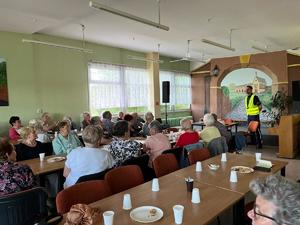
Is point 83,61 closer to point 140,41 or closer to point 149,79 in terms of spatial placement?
point 140,41

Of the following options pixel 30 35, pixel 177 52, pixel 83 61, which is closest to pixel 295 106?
pixel 177 52

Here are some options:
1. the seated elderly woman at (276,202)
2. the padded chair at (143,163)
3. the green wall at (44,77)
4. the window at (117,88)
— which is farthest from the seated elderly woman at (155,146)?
the window at (117,88)

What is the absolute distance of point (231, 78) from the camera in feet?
38.0

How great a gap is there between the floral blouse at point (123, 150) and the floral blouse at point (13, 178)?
3.83ft

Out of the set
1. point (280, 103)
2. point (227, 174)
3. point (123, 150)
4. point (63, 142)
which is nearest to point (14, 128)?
point (63, 142)

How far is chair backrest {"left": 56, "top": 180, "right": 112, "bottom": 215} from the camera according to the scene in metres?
1.90

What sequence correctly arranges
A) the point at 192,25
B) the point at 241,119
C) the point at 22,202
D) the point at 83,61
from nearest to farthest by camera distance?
the point at 22,202, the point at 192,25, the point at 83,61, the point at 241,119

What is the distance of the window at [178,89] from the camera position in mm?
11501

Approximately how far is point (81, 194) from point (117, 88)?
23.3 feet

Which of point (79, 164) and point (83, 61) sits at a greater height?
point (83, 61)

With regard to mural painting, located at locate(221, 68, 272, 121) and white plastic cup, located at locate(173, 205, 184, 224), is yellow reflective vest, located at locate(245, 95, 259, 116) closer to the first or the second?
mural painting, located at locate(221, 68, 272, 121)

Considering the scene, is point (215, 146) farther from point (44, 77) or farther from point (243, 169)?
point (44, 77)

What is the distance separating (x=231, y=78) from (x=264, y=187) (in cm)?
1094

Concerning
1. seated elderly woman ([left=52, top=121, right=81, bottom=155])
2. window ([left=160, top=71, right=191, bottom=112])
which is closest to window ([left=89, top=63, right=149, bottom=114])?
window ([left=160, top=71, right=191, bottom=112])
